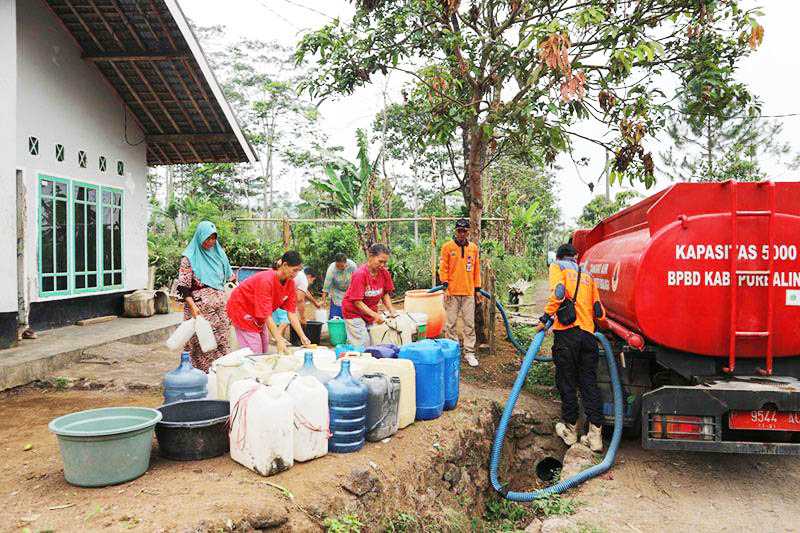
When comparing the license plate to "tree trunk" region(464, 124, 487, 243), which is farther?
"tree trunk" region(464, 124, 487, 243)

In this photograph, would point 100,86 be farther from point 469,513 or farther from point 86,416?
point 469,513

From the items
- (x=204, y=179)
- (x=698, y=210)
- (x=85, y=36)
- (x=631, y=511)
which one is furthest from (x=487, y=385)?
(x=204, y=179)

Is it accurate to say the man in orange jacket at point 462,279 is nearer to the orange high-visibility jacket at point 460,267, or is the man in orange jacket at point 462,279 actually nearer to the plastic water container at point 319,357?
the orange high-visibility jacket at point 460,267

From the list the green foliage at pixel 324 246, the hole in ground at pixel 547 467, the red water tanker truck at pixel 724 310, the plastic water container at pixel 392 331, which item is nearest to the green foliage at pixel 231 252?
the green foliage at pixel 324 246

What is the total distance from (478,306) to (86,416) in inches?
243

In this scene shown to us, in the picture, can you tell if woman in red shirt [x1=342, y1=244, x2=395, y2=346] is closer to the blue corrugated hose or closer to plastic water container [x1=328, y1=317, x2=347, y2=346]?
plastic water container [x1=328, y1=317, x2=347, y2=346]

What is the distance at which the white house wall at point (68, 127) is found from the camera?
320 inches

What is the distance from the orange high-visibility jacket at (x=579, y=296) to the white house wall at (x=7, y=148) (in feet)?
19.2

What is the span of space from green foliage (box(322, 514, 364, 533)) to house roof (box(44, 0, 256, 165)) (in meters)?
7.15

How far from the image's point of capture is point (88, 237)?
30.8 ft

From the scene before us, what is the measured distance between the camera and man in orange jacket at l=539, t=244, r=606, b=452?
18.5ft

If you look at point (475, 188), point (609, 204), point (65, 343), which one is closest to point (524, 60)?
point (475, 188)

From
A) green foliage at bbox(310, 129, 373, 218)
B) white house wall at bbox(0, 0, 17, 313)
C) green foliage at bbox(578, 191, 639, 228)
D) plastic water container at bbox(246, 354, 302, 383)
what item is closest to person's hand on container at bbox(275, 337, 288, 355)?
plastic water container at bbox(246, 354, 302, 383)

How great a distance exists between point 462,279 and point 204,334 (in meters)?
3.68
